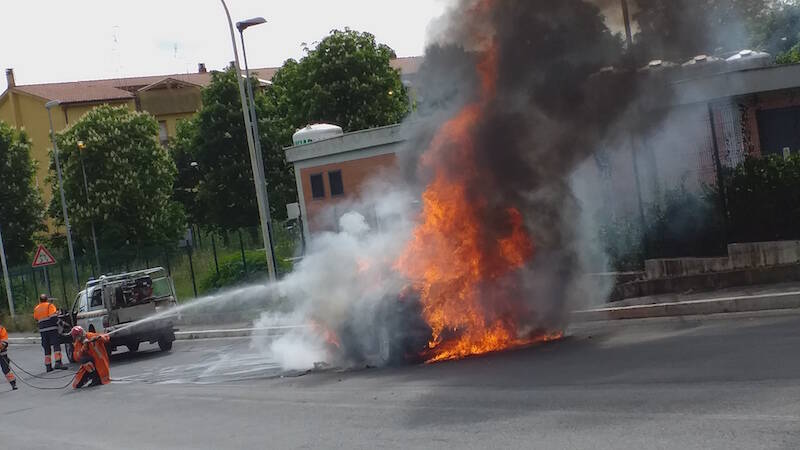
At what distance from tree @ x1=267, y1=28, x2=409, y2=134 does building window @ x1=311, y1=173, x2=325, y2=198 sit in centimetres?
1408

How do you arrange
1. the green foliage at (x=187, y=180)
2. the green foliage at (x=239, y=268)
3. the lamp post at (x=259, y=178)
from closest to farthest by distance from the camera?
the lamp post at (x=259, y=178) < the green foliage at (x=239, y=268) < the green foliage at (x=187, y=180)

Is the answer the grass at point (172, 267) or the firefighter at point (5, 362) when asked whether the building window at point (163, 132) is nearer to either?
the grass at point (172, 267)

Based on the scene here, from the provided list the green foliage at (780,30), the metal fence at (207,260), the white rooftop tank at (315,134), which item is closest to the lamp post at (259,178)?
the metal fence at (207,260)

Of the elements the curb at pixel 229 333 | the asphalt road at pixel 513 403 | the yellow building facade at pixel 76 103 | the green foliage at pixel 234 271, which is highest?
the yellow building facade at pixel 76 103

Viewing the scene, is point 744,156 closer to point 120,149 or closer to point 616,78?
point 616,78

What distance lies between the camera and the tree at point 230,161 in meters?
52.3

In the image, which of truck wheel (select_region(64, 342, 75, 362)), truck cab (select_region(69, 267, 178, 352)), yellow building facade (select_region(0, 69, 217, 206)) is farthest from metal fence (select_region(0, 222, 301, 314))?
yellow building facade (select_region(0, 69, 217, 206))

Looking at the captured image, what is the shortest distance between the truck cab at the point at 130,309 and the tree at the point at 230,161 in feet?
96.3

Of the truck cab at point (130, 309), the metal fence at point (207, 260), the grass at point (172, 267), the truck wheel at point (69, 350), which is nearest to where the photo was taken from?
the truck cab at point (130, 309)

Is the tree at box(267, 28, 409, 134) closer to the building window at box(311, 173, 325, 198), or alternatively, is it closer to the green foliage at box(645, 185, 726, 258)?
the building window at box(311, 173, 325, 198)

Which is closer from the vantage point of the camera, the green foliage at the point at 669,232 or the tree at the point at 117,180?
the green foliage at the point at 669,232

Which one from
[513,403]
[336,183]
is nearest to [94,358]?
[513,403]

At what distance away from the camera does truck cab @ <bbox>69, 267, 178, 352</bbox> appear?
71.6 ft

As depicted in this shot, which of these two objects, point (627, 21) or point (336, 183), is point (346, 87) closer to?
point (336, 183)
